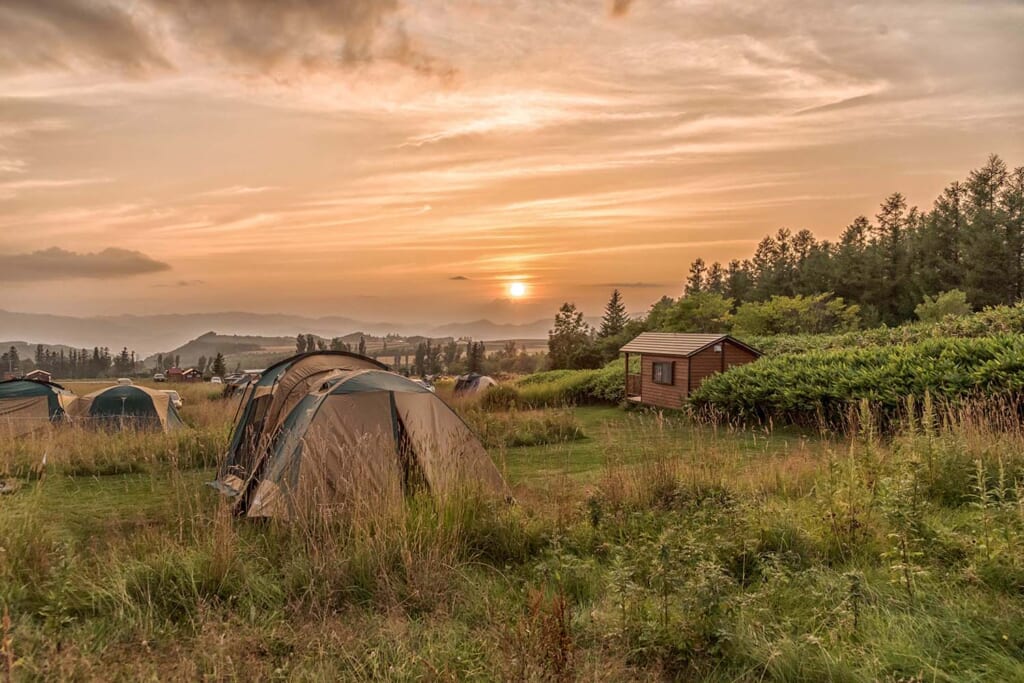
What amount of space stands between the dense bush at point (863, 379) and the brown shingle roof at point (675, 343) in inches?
109

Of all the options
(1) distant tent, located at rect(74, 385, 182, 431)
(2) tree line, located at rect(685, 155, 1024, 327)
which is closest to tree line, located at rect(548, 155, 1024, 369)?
(2) tree line, located at rect(685, 155, 1024, 327)

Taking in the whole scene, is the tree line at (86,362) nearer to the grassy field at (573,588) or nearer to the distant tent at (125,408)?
the distant tent at (125,408)

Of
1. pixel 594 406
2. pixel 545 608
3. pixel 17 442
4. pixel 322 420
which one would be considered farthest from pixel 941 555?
pixel 594 406

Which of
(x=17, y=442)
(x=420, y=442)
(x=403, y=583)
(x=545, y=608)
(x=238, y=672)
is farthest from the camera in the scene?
(x=17, y=442)

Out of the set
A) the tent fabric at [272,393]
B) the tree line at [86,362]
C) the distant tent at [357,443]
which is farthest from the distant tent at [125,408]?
the tree line at [86,362]

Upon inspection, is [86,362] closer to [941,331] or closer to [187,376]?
[187,376]

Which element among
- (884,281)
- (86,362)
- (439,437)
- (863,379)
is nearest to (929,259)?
(884,281)

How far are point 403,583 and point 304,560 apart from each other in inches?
29.4

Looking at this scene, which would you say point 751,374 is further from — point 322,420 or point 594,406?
point 322,420

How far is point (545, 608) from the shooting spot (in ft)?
13.3

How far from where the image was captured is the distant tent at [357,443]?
625 cm

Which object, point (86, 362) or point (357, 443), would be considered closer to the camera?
point (357, 443)

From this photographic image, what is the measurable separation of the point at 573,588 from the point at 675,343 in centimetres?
1890

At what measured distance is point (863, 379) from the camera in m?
14.1
